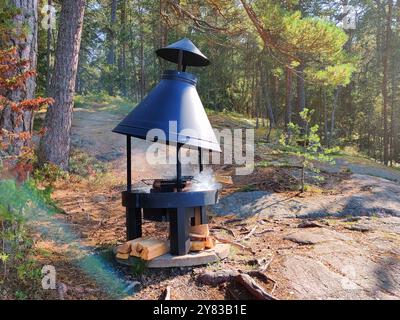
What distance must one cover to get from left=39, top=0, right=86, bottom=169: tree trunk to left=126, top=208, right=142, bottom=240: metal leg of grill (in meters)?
3.73

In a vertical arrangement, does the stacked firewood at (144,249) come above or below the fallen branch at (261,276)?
above

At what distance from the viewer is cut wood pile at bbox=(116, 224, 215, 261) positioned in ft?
9.97

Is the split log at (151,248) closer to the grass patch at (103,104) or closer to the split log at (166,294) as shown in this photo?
the split log at (166,294)

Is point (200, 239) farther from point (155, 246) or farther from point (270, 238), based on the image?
point (270, 238)

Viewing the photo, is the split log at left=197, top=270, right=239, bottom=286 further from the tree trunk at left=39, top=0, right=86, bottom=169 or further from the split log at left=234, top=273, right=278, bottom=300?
the tree trunk at left=39, top=0, right=86, bottom=169

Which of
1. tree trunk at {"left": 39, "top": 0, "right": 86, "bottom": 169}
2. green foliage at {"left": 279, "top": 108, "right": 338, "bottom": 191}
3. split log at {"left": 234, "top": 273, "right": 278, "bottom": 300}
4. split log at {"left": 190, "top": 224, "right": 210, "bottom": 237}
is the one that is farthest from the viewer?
tree trunk at {"left": 39, "top": 0, "right": 86, "bottom": 169}

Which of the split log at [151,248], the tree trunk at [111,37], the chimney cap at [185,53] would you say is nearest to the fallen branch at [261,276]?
the split log at [151,248]

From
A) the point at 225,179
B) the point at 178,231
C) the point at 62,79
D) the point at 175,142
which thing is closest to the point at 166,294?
the point at 178,231

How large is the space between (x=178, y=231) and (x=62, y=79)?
14.9ft

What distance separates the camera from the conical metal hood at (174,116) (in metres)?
3.10

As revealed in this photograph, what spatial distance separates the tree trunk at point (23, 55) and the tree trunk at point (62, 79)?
10.3 ft

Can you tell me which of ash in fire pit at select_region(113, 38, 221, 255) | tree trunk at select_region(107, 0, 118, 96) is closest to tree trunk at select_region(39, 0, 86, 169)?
ash in fire pit at select_region(113, 38, 221, 255)

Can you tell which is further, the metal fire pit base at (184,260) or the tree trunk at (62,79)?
the tree trunk at (62,79)

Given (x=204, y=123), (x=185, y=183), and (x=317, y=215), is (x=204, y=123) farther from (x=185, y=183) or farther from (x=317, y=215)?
(x=317, y=215)
